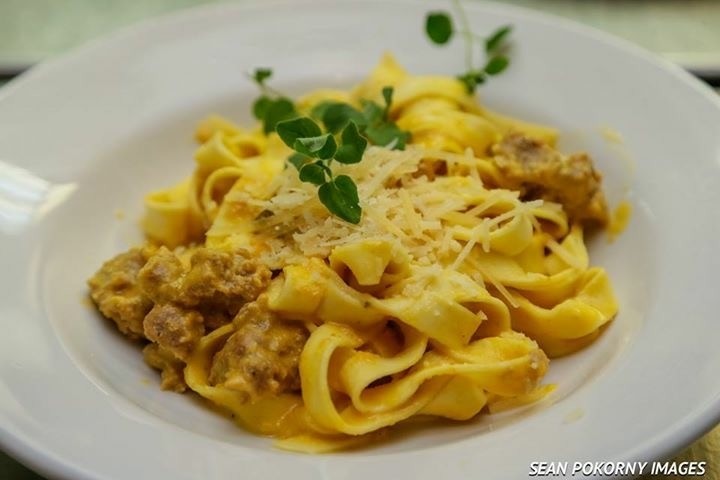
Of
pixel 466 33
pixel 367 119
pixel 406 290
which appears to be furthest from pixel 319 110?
pixel 406 290

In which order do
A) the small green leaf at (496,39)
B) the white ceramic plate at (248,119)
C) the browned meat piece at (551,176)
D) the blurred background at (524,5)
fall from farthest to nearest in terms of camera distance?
the blurred background at (524,5), the small green leaf at (496,39), the browned meat piece at (551,176), the white ceramic plate at (248,119)

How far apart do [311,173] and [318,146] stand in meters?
0.09

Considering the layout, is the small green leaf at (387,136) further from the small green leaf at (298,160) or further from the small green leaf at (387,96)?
the small green leaf at (298,160)

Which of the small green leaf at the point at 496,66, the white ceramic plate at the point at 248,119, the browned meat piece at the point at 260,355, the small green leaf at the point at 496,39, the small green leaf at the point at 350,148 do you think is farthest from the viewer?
the small green leaf at the point at 496,39

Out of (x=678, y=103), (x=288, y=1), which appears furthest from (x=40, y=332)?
(x=678, y=103)

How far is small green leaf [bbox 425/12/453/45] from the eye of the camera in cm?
418

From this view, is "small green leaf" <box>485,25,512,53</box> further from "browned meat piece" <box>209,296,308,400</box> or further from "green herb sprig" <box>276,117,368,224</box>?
"browned meat piece" <box>209,296,308,400</box>

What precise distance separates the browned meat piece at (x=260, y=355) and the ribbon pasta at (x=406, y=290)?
0.04 metres

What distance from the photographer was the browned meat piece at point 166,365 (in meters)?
3.04

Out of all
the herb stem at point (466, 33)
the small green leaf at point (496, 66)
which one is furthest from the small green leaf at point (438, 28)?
the small green leaf at point (496, 66)

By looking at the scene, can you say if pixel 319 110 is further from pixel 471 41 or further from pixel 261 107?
pixel 471 41

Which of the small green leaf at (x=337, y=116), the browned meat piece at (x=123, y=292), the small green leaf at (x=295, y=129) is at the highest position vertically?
the small green leaf at (x=295, y=129)

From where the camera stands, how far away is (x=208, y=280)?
2.96 m

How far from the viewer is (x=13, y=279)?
3.18 metres
